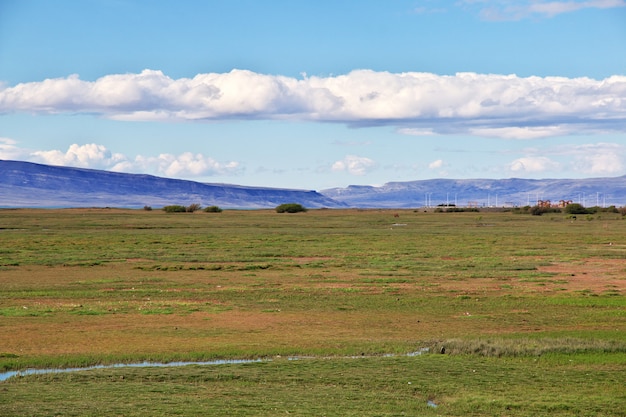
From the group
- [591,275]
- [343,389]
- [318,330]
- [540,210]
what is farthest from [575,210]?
[343,389]

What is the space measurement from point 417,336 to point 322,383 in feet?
21.5

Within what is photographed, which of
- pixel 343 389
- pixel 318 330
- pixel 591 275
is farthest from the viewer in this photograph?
pixel 591 275

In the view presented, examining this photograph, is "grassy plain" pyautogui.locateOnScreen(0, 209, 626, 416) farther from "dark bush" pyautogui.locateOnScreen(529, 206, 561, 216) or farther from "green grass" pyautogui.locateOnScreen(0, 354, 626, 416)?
"dark bush" pyautogui.locateOnScreen(529, 206, 561, 216)

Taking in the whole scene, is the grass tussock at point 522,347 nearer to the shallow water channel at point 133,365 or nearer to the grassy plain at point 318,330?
the grassy plain at point 318,330

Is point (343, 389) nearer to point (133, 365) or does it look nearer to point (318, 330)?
point (133, 365)

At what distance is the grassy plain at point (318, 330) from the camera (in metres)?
15.1

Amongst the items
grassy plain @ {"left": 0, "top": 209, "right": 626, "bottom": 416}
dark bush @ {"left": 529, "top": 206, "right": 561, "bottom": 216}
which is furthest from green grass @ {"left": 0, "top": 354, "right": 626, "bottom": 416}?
dark bush @ {"left": 529, "top": 206, "right": 561, "bottom": 216}

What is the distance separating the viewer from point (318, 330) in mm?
23547

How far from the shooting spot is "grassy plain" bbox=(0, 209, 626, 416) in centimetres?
1512

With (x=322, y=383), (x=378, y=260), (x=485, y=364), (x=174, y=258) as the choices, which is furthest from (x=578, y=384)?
(x=174, y=258)

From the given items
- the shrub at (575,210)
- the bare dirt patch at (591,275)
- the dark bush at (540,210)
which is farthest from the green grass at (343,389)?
the shrub at (575,210)

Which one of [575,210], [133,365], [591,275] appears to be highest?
[133,365]

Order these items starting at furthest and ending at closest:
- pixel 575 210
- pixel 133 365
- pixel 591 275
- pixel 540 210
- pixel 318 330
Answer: pixel 575 210, pixel 540 210, pixel 591 275, pixel 318 330, pixel 133 365

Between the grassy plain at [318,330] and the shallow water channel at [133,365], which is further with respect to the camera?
the shallow water channel at [133,365]
